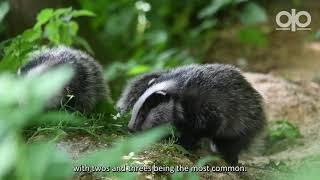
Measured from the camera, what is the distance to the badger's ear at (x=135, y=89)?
3.53 m

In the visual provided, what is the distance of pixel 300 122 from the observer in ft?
14.0

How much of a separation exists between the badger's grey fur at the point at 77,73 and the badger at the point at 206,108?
34cm

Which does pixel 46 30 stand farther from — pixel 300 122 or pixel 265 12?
pixel 265 12

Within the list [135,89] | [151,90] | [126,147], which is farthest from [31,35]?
[126,147]

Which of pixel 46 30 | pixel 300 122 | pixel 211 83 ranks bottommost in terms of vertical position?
pixel 300 122

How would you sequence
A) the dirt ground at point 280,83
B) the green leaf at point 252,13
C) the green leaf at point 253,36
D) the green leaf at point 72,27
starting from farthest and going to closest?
the green leaf at point 253,36
the green leaf at point 252,13
the green leaf at point 72,27
the dirt ground at point 280,83

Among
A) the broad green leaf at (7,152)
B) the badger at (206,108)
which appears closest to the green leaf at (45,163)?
the broad green leaf at (7,152)

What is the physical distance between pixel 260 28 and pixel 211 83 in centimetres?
377

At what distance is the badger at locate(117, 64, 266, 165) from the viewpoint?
300 centimetres

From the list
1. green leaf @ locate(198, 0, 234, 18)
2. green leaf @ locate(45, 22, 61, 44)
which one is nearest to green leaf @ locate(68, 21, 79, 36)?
green leaf @ locate(45, 22, 61, 44)

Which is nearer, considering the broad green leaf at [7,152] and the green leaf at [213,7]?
the broad green leaf at [7,152]

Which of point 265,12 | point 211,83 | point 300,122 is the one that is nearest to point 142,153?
point 211,83

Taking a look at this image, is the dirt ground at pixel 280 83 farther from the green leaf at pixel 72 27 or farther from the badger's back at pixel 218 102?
the green leaf at pixel 72 27

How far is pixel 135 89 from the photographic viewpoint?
3613mm
